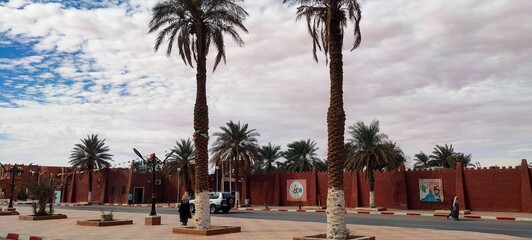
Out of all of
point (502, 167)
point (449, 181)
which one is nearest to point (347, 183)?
point (449, 181)

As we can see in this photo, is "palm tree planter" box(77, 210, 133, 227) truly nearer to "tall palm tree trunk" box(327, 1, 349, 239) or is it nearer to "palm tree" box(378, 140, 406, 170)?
"tall palm tree trunk" box(327, 1, 349, 239)

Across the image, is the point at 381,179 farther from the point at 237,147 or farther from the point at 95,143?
the point at 95,143

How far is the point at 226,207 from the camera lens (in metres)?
36.7

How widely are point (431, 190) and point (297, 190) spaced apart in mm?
14770

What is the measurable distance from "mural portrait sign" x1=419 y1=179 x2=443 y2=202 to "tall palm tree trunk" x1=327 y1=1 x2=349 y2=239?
27595mm

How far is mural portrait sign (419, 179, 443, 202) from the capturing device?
39312mm

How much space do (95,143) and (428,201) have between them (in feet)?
142

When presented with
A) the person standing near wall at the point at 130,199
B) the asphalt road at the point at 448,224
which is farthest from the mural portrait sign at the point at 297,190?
the person standing near wall at the point at 130,199

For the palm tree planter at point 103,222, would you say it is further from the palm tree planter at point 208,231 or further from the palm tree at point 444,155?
the palm tree at point 444,155

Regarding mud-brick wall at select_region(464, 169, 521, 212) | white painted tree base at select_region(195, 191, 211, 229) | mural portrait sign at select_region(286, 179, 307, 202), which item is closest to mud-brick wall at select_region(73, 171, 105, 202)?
mural portrait sign at select_region(286, 179, 307, 202)

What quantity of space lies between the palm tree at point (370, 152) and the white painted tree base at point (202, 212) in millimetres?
24660

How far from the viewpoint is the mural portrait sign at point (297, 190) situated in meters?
49.0

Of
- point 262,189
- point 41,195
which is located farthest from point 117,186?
point 41,195

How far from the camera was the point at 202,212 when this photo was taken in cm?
1827
